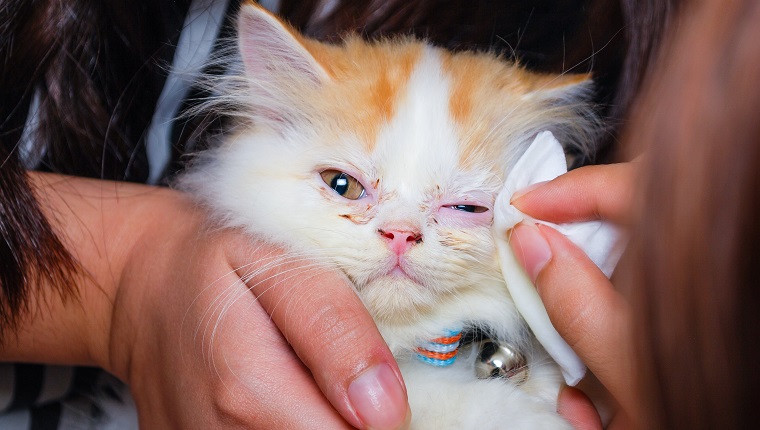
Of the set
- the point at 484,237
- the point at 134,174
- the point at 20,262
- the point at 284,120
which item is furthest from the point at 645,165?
the point at 134,174

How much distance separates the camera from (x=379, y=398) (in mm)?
763

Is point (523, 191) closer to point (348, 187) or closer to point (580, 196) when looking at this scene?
point (580, 196)

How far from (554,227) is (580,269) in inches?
3.3

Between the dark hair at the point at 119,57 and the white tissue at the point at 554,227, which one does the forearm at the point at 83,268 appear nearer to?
the dark hair at the point at 119,57

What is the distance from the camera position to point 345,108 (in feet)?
3.21

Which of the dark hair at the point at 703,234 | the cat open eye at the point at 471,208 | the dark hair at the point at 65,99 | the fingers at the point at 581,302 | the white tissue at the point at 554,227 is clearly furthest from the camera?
the dark hair at the point at 65,99

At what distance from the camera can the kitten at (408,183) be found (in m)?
0.87

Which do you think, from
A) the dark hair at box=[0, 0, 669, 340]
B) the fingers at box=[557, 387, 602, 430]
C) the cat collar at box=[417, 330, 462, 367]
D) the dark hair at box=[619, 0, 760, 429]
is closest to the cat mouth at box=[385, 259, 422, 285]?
the cat collar at box=[417, 330, 462, 367]

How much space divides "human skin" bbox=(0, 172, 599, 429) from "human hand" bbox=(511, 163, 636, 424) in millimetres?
213

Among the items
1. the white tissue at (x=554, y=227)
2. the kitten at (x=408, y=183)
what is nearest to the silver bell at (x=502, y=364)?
the kitten at (x=408, y=183)

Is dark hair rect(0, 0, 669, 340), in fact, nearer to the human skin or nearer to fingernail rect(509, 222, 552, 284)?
the human skin

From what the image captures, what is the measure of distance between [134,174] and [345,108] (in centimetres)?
65

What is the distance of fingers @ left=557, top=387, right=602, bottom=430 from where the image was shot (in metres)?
0.87

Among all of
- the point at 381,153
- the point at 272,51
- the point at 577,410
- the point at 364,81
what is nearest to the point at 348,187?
the point at 381,153
